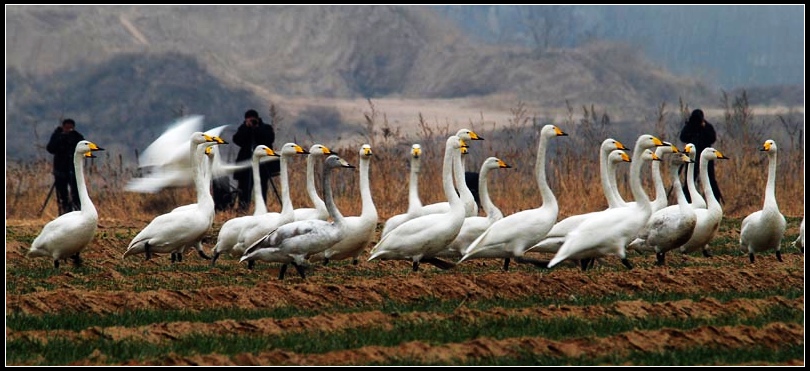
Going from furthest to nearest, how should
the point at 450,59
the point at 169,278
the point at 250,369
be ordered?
the point at 450,59, the point at 169,278, the point at 250,369

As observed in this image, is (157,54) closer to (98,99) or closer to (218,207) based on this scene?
(98,99)

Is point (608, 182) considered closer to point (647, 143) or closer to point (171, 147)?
point (647, 143)

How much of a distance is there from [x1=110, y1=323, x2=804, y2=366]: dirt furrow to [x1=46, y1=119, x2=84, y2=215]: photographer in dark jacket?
14.0 m

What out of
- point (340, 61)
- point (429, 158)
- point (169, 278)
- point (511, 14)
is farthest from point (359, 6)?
point (169, 278)

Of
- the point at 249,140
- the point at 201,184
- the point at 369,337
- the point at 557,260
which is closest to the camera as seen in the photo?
the point at 369,337

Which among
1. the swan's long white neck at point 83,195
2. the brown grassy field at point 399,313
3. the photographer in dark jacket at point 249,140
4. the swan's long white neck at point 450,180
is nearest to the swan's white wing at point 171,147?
the photographer in dark jacket at point 249,140

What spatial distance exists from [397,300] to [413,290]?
0.97ft

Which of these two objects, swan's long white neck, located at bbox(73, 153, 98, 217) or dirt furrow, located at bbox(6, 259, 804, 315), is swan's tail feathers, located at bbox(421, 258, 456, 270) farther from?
swan's long white neck, located at bbox(73, 153, 98, 217)

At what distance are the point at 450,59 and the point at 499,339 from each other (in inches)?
2294

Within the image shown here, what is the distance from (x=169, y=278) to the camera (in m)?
12.6

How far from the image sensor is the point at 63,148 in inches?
851

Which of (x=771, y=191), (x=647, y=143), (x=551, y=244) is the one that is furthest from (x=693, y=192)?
(x=551, y=244)

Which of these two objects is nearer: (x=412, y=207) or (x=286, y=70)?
(x=412, y=207)

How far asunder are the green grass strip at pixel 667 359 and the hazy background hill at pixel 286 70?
40.8 m
